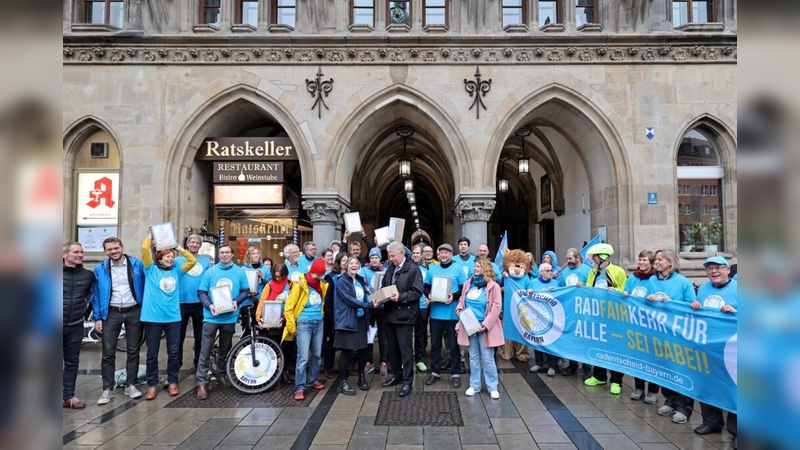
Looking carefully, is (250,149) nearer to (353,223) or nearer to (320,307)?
(353,223)

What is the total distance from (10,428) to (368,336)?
20.7 feet

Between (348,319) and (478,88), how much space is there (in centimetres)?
A: 774

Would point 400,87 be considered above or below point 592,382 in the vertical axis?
above

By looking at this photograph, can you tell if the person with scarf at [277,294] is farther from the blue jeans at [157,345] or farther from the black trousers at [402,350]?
the black trousers at [402,350]

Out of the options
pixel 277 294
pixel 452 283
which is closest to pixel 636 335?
pixel 452 283

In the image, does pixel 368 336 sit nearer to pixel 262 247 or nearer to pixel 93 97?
pixel 262 247

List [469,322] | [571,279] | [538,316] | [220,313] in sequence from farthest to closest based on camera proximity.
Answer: [571,279] → [538,316] → [220,313] → [469,322]

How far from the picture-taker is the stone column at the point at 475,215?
1220cm

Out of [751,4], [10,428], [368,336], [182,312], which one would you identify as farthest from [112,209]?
[751,4]

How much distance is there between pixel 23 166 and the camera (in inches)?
36.1

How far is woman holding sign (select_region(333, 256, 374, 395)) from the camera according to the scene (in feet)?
22.1

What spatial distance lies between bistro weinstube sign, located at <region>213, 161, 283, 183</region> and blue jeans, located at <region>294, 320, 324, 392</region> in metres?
6.85

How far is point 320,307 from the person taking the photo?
6742 millimetres

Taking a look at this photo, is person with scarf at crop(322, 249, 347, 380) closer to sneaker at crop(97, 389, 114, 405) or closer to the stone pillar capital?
sneaker at crop(97, 389, 114, 405)
